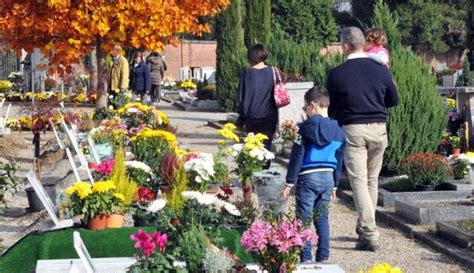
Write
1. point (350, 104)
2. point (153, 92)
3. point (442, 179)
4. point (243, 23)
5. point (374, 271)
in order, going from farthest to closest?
point (243, 23)
point (153, 92)
point (442, 179)
point (350, 104)
point (374, 271)

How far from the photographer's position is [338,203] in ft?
35.6

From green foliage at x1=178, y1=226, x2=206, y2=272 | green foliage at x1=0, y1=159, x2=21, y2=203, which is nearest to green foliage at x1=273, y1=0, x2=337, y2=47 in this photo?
green foliage at x1=0, y1=159, x2=21, y2=203

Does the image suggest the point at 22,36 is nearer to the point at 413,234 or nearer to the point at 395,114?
the point at 395,114

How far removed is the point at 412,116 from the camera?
11742 mm

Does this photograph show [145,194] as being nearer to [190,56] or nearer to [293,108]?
[293,108]

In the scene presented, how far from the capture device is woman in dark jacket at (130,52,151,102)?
76.9 ft

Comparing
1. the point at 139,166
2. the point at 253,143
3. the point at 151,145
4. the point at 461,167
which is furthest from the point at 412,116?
the point at 139,166

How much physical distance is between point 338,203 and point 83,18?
477 cm

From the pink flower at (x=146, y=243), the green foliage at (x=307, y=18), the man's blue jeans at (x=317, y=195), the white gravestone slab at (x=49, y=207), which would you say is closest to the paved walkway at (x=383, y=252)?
the man's blue jeans at (x=317, y=195)

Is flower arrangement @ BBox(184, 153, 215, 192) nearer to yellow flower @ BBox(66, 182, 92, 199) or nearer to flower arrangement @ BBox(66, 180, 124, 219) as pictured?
flower arrangement @ BBox(66, 180, 124, 219)

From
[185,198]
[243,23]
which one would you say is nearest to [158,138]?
[185,198]

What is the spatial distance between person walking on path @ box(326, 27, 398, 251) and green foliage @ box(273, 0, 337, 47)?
5251 cm

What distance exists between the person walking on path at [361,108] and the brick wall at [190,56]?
48.6 meters

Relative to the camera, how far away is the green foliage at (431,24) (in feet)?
198
